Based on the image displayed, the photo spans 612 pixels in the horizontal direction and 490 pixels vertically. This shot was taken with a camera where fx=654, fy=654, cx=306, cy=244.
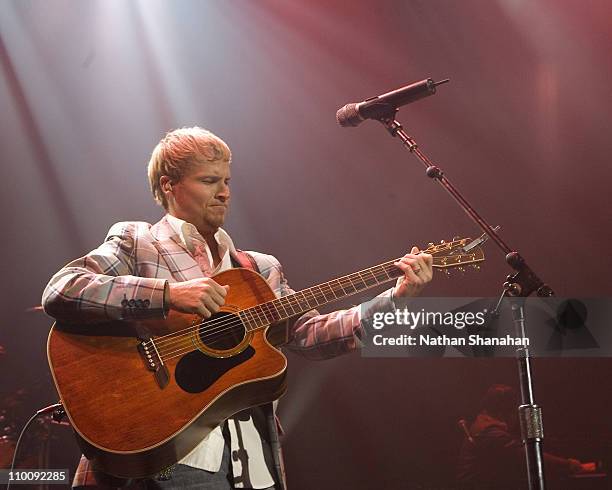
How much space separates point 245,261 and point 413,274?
61 cm

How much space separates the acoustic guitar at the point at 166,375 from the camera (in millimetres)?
1791

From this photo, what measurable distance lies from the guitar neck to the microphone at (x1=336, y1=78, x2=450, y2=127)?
596 millimetres

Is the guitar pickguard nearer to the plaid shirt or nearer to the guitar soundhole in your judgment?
the guitar soundhole

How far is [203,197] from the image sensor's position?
234cm

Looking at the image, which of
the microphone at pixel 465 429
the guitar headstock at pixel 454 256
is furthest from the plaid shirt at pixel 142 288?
the microphone at pixel 465 429

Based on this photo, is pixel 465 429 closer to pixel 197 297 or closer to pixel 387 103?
pixel 387 103

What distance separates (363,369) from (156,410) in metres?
2.42

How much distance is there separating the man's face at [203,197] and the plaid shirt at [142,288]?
9cm

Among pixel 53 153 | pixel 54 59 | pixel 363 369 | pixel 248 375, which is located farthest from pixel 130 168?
pixel 248 375

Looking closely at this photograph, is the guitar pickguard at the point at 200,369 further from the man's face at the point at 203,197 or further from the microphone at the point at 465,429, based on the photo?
the microphone at the point at 465,429

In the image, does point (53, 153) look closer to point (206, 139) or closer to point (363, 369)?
point (206, 139)

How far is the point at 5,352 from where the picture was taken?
12.6 feet
